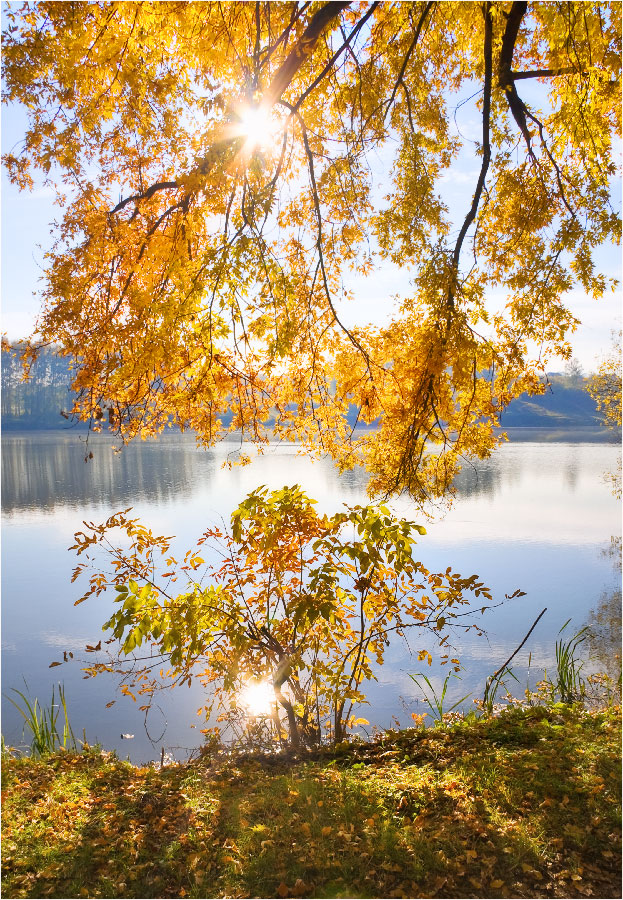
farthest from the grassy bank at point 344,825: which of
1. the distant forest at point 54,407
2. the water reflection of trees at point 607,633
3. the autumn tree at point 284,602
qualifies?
the distant forest at point 54,407

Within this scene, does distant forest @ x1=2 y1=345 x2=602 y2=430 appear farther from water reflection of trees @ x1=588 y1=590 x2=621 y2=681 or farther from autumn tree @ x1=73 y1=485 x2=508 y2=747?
autumn tree @ x1=73 y1=485 x2=508 y2=747

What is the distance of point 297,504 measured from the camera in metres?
3.47

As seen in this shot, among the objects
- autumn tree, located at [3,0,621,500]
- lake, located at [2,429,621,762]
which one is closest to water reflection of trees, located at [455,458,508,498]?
lake, located at [2,429,621,762]

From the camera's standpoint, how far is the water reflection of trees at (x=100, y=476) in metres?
15.6

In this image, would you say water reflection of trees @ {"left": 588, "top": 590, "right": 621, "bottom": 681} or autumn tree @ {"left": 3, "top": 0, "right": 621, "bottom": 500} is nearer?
autumn tree @ {"left": 3, "top": 0, "right": 621, "bottom": 500}

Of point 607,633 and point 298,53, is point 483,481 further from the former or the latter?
point 298,53

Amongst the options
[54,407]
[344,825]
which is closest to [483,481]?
[344,825]

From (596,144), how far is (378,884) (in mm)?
4715

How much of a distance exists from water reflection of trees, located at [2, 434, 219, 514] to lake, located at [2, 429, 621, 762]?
0.29 feet

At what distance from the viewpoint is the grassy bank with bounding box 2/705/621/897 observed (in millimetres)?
2330

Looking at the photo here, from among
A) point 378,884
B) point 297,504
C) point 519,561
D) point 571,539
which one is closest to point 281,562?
point 297,504

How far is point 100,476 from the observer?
2072 centimetres

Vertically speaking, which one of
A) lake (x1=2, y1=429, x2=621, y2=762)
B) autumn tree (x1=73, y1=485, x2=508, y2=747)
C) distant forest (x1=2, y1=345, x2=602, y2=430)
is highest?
distant forest (x1=2, y1=345, x2=602, y2=430)

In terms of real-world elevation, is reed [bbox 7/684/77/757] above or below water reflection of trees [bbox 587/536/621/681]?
above
